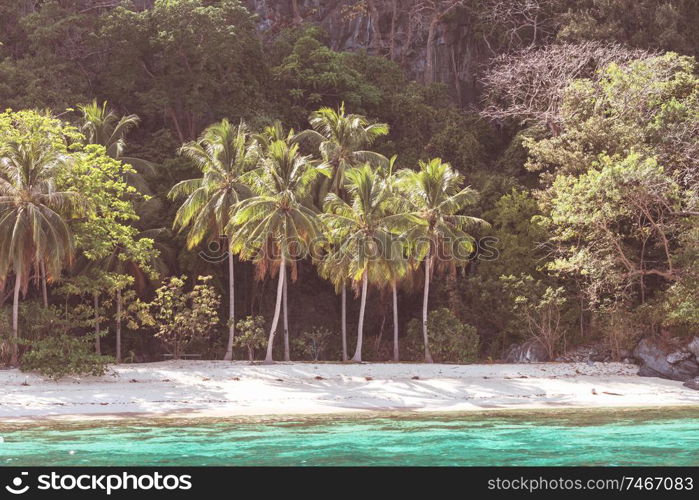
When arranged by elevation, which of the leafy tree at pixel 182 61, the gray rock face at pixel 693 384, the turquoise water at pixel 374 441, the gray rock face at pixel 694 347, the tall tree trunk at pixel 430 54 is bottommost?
the turquoise water at pixel 374 441

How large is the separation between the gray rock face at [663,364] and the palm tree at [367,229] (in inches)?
407

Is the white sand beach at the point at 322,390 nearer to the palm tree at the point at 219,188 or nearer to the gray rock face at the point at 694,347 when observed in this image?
the gray rock face at the point at 694,347

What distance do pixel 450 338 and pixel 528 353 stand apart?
3696 mm

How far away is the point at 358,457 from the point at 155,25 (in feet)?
115

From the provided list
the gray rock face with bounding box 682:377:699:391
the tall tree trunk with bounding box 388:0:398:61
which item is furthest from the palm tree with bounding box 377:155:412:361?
the tall tree trunk with bounding box 388:0:398:61

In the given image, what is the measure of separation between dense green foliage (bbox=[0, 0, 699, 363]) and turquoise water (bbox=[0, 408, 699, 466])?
1047 centimetres

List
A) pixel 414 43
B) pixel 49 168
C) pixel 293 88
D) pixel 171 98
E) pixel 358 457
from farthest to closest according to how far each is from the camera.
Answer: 1. pixel 414 43
2. pixel 293 88
3. pixel 171 98
4. pixel 49 168
5. pixel 358 457

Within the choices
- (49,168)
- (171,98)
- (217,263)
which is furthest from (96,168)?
(171,98)

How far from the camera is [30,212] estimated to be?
100ft

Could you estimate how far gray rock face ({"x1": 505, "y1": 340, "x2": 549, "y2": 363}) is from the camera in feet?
128

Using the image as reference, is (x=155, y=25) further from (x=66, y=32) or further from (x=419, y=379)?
(x=419, y=379)

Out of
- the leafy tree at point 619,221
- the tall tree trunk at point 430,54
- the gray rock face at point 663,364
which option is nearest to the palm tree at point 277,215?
the leafy tree at point 619,221

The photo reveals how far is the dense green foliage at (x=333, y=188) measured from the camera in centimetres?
3441

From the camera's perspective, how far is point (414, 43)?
57.9m
